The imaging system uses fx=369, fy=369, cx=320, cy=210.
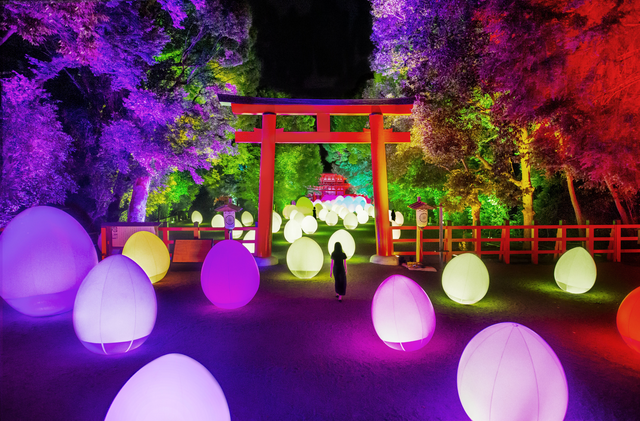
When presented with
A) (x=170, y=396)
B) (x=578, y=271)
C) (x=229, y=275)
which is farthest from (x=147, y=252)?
(x=578, y=271)

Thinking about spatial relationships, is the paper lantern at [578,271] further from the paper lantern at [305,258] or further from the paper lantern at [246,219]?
the paper lantern at [246,219]

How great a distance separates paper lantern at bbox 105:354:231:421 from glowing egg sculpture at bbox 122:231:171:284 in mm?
7198

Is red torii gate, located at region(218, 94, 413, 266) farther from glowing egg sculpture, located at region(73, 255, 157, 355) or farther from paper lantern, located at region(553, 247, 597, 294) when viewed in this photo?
glowing egg sculpture, located at region(73, 255, 157, 355)

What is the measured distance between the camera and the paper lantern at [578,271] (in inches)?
340

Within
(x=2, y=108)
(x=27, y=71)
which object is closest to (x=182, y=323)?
(x=2, y=108)

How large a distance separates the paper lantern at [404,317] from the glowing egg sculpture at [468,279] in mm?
2709

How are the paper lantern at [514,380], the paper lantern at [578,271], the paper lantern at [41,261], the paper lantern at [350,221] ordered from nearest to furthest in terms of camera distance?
the paper lantern at [514,380] → the paper lantern at [41,261] → the paper lantern at [578,271] → the paper lantern at [350,221]

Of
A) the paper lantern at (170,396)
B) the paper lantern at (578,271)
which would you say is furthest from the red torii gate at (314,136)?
the paper lantern at (170,396)

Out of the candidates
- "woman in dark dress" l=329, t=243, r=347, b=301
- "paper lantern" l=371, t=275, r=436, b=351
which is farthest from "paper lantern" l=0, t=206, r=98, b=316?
"paper lantern" l=371, t=275, r=436, b=351

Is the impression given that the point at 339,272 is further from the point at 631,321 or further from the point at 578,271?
the point at 578,271

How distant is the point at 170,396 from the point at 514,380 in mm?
2891

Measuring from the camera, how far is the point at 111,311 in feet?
17.1

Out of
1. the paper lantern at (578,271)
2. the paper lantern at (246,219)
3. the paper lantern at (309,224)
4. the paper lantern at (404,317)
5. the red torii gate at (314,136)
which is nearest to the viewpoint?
the paper lantern at (404,317)

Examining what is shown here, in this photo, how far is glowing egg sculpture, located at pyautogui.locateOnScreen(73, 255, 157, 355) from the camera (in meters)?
5.20
